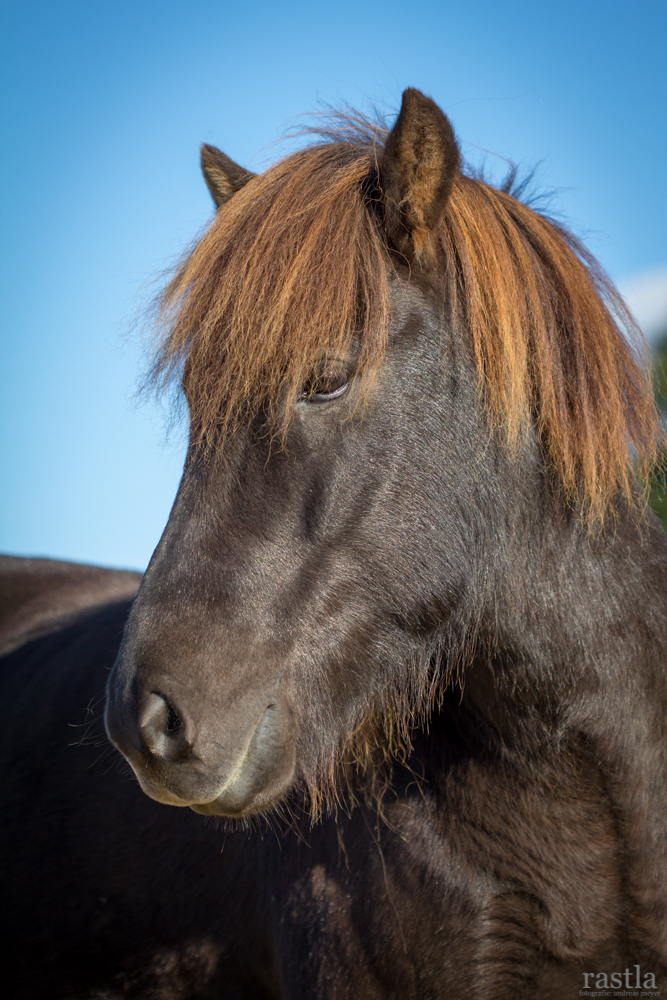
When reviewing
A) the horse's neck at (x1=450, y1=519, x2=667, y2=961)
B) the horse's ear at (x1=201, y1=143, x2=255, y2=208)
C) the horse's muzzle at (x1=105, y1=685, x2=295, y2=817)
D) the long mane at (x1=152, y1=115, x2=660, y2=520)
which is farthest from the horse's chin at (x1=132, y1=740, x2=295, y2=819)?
the horse's ear at (x1=201, y1=143, x2=255, y2=208)

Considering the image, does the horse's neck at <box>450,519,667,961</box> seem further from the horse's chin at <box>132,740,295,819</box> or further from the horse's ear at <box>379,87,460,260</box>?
the horse's ear at <box>379,87,460,260</box>

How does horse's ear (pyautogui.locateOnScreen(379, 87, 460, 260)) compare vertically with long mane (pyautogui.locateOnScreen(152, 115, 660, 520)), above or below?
above

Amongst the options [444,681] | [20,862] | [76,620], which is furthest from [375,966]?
[76,620]

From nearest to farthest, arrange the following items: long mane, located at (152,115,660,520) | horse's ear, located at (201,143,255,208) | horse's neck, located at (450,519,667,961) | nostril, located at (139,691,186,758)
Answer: nostril, located at (139,691,186,758), long mane, located at (152,115,660,520), horse's neck, located at (450,519,667,961), horse's ear, located at (201,143,255,208)

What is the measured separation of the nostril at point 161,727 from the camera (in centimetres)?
158

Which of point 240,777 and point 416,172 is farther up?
point 416,172

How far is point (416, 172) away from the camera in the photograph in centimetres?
193

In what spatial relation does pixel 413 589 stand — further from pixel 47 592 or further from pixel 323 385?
pixel 47 592

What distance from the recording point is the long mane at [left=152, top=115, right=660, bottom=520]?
185 cm

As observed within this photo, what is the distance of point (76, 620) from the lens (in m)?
3.89

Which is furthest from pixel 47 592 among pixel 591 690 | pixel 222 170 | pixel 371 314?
pixel 591 690

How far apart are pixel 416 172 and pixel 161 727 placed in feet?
4.85

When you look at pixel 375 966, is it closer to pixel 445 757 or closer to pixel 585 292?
pixel 445 757

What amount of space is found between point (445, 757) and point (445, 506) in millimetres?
765
